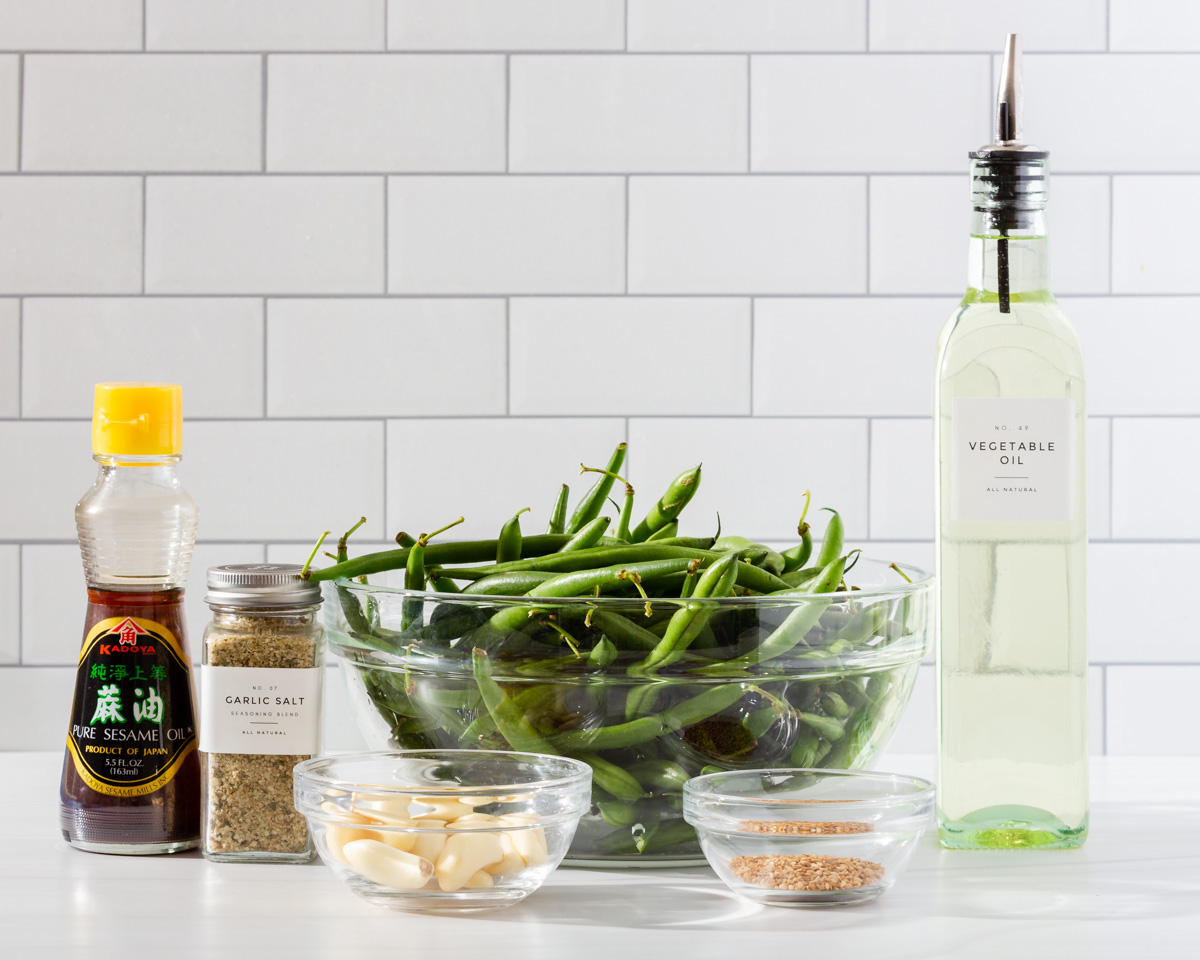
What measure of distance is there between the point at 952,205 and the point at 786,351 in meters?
0.24

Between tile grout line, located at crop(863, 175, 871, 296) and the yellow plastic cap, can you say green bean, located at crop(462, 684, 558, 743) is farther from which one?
tile grout line, located at crop(863, 175, 871, 296)

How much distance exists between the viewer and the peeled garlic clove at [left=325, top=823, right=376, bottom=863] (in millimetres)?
629

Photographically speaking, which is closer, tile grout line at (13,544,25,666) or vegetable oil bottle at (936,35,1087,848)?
vegetable oil bottle at (936,35,1087,848)

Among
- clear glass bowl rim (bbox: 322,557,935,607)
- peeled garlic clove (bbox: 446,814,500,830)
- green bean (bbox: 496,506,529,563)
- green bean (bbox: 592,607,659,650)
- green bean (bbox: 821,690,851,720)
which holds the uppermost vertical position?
green bean (bbox: 496,506,529,563)

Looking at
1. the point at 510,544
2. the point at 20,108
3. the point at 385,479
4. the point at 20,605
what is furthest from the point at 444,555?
the point at 20,108

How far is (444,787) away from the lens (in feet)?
2.07

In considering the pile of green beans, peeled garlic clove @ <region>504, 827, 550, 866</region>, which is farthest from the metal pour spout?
peeled garlic clove @ <region>504, 827, 550, 866</region>

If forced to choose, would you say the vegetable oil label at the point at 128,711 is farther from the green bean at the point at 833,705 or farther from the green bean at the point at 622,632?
the green bean at the point at 833,705

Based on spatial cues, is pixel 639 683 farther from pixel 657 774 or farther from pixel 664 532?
pixel 664 532

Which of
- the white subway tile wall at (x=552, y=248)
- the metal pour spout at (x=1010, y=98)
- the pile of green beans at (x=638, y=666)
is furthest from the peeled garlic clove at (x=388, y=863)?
the white subway tile wall at (x=552, y=248)

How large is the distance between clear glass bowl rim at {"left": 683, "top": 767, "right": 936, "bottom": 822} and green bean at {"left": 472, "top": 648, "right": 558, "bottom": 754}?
3.6 inches

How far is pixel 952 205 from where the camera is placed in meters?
1.34

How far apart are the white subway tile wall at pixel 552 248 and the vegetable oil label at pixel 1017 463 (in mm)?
630

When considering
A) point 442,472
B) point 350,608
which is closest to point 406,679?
point 350,608
